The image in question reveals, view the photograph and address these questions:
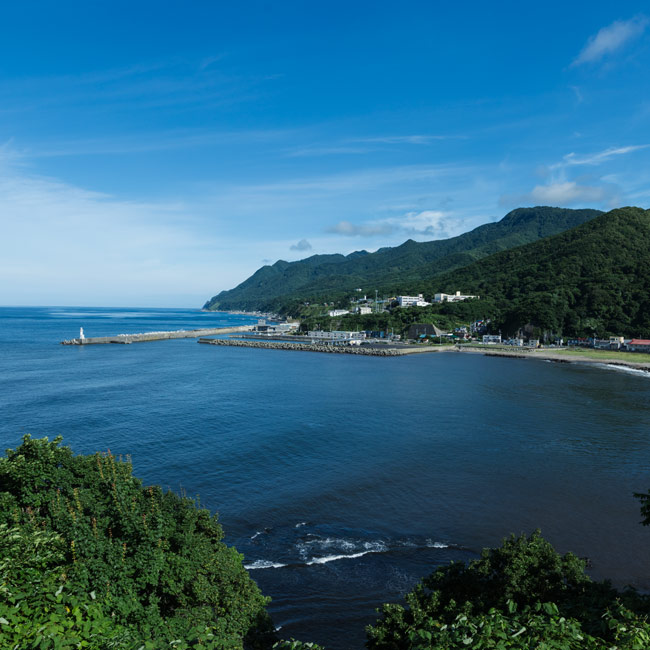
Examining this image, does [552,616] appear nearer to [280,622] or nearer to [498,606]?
[498,606]

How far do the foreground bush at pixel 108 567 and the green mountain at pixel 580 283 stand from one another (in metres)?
119

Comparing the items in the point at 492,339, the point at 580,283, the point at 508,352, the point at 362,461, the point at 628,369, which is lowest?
the point at 362,461

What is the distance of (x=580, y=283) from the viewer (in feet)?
433

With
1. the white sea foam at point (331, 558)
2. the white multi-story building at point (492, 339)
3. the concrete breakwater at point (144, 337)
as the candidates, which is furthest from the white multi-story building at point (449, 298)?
the white sea foam at point (331, 558)

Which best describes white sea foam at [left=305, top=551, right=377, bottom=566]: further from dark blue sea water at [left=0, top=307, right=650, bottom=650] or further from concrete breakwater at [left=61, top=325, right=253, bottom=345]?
concrete breakwater at [left=61, top=325, right=253, bottom=345]

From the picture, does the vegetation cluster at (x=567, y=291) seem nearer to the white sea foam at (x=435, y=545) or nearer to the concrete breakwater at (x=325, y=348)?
the concrete breakwater at (x=325, y=348)

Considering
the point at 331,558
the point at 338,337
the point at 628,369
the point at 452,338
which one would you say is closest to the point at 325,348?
the point at 338,337

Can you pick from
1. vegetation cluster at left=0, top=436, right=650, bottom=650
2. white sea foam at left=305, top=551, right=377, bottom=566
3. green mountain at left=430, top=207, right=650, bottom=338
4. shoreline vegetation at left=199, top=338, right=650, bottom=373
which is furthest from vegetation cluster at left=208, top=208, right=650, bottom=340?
vegetation cluster at left=0, top=436, right=650, bottom=650

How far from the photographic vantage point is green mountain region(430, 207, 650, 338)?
111875 mm

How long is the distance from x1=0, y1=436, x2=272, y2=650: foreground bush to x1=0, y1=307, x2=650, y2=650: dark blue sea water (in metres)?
5.44

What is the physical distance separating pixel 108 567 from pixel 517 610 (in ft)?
31.3

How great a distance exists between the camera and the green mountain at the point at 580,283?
111875 mm

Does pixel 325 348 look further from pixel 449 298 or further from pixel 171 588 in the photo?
pixel 171 588

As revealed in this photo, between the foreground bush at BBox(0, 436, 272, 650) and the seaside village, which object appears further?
the seaside village
